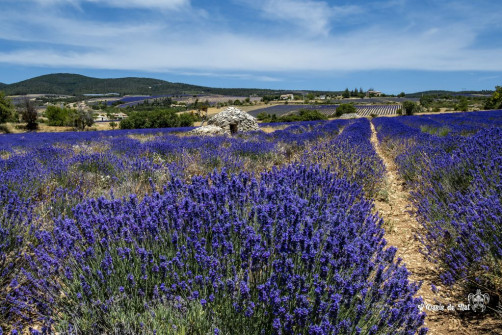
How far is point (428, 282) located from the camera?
8.52 ft

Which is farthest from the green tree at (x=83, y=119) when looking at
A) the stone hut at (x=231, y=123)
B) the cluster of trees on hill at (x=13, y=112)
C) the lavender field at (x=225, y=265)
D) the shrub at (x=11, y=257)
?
the lavender field at (x=225, y=265)

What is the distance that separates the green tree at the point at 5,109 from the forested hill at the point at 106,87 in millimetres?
90306

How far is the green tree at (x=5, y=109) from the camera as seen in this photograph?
30359 millimetres

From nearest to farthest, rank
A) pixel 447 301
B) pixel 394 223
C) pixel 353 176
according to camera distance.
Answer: pixel 447 301
pixel 394 223
pixel 353 176

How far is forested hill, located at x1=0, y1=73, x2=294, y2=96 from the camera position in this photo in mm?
122312

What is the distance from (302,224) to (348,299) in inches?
25.5

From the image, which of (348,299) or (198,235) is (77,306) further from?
(348,299)

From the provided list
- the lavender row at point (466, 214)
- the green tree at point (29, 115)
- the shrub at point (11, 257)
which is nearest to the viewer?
the shrub at point (11, 257)

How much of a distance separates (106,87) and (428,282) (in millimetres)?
146660

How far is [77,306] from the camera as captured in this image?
165 centimetres

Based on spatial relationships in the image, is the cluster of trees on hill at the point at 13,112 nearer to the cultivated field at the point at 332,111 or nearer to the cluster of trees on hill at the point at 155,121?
the cluster of trees on hill at the point at 155,121

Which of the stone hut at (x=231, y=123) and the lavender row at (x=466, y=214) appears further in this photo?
the stone hut at (x=231, y=123)

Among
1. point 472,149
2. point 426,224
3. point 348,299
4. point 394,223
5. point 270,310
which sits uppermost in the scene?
point 472,149

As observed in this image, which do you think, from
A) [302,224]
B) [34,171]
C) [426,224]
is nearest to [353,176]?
[426,224]
